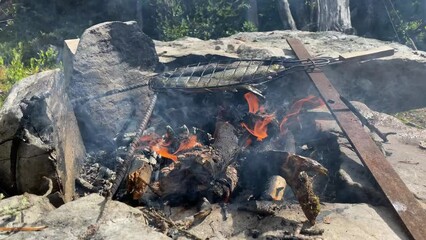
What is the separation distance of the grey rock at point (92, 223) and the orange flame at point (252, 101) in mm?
2065

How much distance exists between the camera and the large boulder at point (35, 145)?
3.48 m

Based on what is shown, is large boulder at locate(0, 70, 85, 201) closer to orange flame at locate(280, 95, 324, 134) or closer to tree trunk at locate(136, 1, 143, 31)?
orange flame at locate(280, 95, 324, 134)

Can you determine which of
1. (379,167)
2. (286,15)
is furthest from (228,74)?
(286,15)

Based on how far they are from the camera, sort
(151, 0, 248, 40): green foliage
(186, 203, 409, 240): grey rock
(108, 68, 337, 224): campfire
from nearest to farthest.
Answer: (186, 203, 409, 240): grey rock < (108, 68, 337, 224): campfire < (151, 0, 248, 40): green foliage

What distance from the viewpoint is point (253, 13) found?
1164 cm

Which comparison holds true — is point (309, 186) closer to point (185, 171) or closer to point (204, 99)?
point (185, 171)

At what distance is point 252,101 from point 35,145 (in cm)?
241

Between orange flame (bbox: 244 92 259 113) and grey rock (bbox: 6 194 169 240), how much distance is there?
207 cm

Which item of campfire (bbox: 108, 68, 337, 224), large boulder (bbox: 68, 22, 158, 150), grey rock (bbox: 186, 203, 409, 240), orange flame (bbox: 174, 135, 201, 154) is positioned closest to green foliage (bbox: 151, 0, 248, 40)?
large boulder (bbox: 68, 22, 158, 150)

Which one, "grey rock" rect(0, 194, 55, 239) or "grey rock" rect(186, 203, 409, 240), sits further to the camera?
"grey rock" rect(186, 203, 409, 240)

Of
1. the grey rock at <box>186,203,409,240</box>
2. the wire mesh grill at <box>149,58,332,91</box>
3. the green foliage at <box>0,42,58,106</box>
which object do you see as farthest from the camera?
the green foliage at <box>0,42,58,106</box>

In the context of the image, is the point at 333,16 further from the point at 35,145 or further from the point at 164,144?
the point at 35,145

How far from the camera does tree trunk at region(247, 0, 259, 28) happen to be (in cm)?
1155

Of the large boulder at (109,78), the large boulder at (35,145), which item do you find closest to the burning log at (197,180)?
the large boulder at (35,145)
